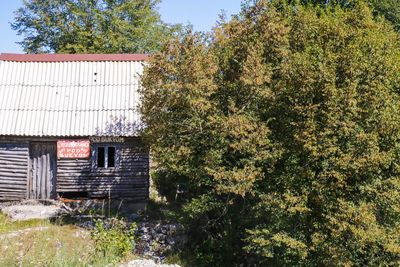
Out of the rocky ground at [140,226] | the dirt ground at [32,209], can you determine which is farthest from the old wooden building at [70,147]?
the rocky ground at [140,226]

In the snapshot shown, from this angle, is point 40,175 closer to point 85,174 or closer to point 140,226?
point 85,174

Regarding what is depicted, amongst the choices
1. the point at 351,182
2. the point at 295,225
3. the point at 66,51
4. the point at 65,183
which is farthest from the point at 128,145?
the point at 66,51

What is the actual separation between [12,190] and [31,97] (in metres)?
4.14

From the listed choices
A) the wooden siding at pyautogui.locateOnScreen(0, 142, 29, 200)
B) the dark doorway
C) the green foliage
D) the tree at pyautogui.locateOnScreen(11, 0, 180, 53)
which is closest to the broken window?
the dark doorway

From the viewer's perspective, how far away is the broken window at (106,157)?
16547 millimetres

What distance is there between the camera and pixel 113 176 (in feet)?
54.1

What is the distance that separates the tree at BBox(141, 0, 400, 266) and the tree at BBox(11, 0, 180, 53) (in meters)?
15.9

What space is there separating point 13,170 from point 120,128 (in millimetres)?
4962

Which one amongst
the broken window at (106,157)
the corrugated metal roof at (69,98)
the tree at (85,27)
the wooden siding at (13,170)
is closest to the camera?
the corrugated metal roof at (69,98)

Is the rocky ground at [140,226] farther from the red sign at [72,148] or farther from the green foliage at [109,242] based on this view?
the green foliage at [109,242]

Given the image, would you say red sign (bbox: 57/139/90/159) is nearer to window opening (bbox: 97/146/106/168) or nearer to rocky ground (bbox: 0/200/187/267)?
window opening (bbox: 97/146/106/168)

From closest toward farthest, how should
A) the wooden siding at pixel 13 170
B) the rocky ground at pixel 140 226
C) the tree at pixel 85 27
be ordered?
the rocky ground at pixel 140 226 → the wooden siding at pixel 13 170 → the tree at pixel 85 27

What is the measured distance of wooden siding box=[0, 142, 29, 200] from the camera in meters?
16.4

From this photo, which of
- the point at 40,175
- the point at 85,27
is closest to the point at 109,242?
the point at 40,175
